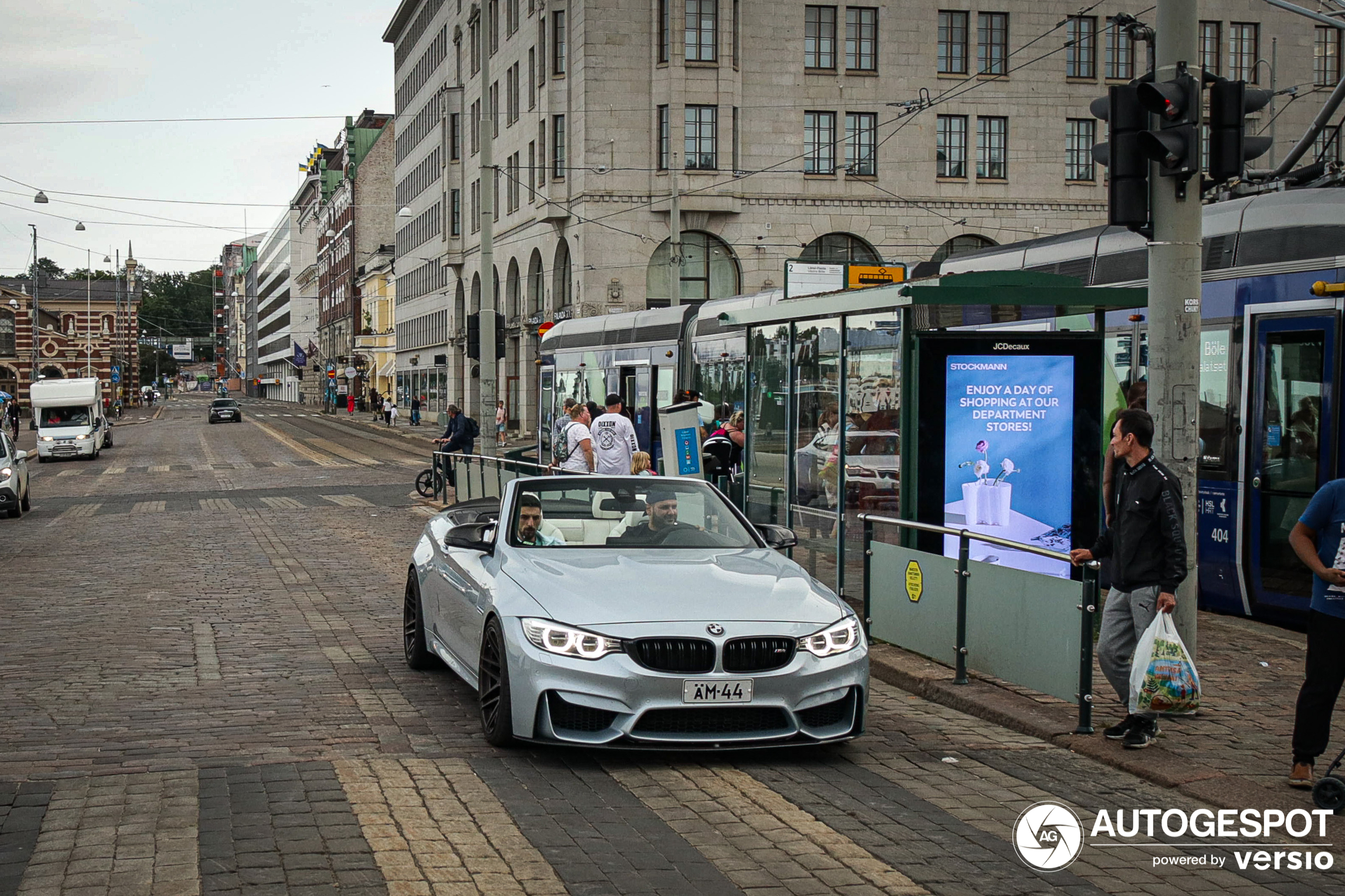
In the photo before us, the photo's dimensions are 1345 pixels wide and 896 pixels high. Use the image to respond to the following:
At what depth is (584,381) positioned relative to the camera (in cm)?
3114

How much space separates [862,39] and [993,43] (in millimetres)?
4534

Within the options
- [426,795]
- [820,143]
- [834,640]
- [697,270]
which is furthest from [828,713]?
[820,143]

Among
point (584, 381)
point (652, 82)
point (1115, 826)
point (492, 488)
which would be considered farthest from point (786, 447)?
point (652, 82)

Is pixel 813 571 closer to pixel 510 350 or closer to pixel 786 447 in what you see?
pixel 786 447

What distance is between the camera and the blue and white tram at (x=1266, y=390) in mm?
11555

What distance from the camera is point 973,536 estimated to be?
343 inches

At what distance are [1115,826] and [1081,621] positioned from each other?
67.7 inches

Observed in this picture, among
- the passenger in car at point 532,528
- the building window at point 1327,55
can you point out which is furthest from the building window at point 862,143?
the passenger in car at point 532,528

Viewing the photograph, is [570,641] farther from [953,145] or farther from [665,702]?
[953,145]

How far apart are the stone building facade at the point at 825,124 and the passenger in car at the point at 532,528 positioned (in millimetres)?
39219

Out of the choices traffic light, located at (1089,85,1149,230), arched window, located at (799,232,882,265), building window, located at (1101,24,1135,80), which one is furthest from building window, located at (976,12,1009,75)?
traffic light, located at (1089,85,1149,230)

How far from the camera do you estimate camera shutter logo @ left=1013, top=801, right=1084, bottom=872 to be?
5.52m

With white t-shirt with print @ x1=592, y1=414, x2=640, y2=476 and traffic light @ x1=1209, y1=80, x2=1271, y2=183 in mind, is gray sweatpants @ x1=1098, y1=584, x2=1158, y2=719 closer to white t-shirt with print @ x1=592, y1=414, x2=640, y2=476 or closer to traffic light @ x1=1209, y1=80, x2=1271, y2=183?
traffic light @ x1=1209, y1=80, x2=1271, y2=183

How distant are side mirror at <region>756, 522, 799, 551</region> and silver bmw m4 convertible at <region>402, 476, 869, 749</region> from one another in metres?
0.29
